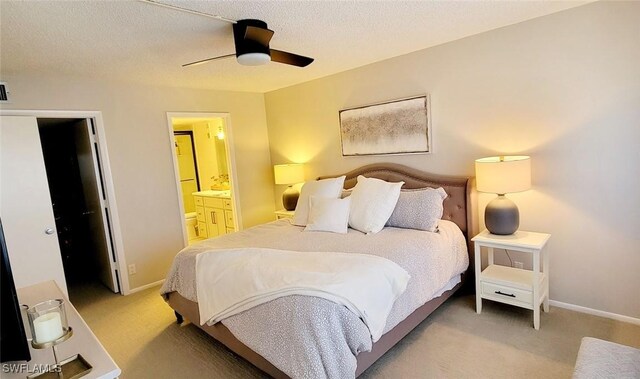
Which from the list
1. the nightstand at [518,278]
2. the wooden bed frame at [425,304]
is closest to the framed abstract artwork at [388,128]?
the wooden bed frame at [425,304]

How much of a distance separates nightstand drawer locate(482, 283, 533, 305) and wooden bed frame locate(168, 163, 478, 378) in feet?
0.98

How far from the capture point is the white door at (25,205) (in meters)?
3.04

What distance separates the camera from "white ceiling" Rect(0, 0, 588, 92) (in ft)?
6.75

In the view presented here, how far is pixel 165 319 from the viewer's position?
3.11 metres

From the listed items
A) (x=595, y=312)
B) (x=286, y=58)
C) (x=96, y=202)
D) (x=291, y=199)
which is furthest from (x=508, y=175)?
(x=96, y=202)

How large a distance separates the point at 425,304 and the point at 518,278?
808 mm

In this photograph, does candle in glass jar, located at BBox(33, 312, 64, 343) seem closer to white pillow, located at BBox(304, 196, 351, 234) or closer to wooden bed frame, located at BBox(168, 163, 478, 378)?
wooden bed frame, located at BBox(168, 163, 478, 378)

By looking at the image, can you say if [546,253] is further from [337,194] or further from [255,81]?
[255,81]

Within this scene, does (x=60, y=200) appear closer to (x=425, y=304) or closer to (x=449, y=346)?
(x=425, y=304)

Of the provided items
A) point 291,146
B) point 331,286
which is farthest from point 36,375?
point 291,146

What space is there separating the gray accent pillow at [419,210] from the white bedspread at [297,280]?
0.79m

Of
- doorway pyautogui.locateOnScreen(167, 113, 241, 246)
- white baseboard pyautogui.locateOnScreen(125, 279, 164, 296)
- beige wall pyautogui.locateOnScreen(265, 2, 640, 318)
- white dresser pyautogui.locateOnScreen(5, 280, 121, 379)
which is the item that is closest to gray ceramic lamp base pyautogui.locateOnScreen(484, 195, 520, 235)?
beige wall pyautogui.locateOnScreen(265, 2, 640, 318)

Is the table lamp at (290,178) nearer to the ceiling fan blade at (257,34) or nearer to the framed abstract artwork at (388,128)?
the framed abstract artwork at (388,128)

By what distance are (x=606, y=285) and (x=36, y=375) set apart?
352cm
